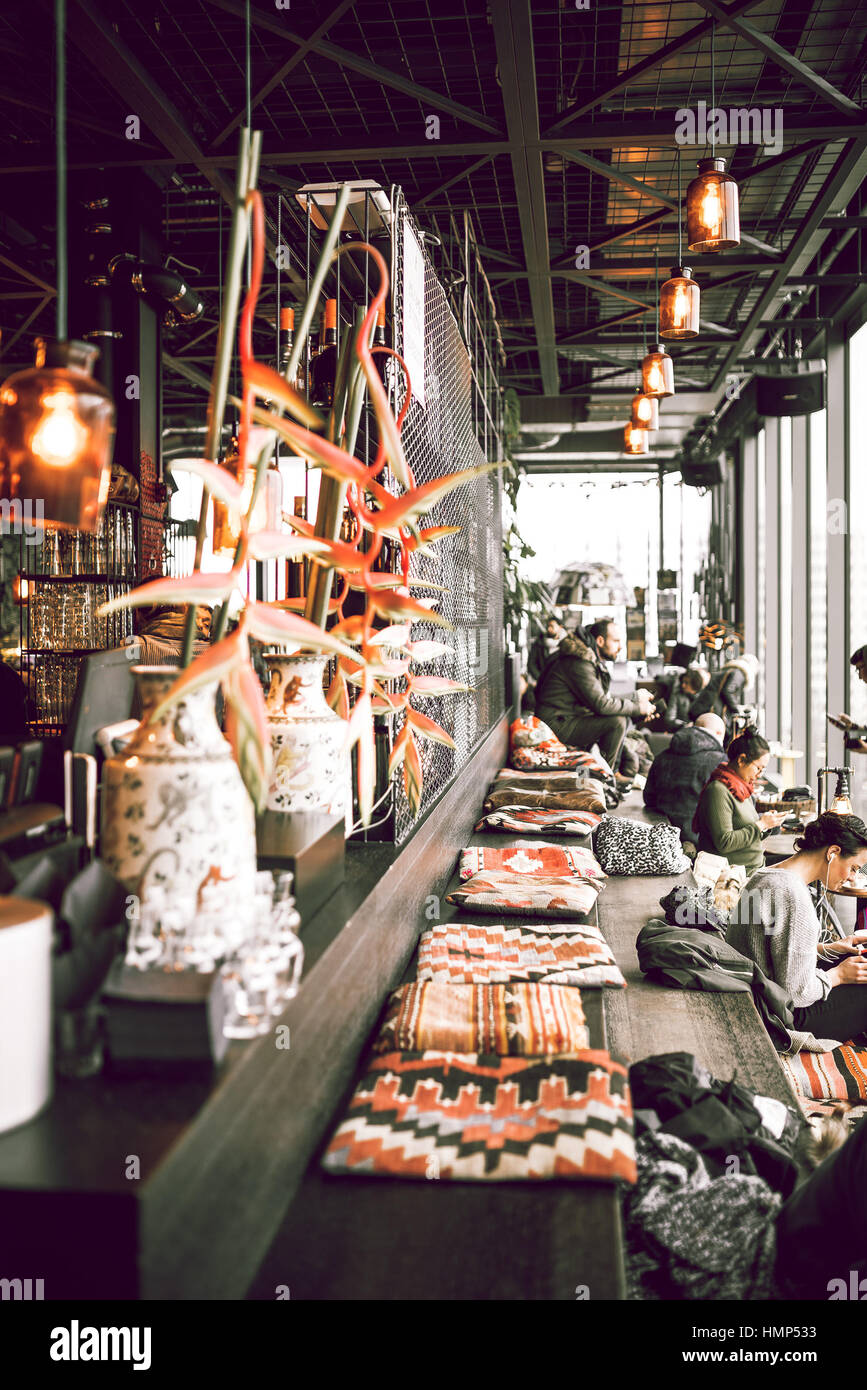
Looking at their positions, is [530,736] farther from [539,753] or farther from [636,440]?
[636,440]

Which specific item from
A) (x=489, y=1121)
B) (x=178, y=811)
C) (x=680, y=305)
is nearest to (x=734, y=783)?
(x=680, y=305)

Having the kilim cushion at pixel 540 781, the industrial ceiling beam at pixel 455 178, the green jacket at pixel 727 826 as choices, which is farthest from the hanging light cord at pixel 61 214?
the industrial ceiling beam at pixel 455 178

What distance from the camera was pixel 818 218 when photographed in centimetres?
580

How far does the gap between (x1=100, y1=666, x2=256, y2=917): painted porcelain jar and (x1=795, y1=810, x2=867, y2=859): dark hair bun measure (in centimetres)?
324

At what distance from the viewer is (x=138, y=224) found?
584 cm

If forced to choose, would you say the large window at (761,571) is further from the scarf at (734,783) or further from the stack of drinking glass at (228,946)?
the stack of drinking glass at (228,946)

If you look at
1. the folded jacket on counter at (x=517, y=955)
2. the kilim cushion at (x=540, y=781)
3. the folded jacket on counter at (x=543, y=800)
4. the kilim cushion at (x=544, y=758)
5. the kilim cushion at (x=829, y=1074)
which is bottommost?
the kilim cushion at (x=829, y=1074)

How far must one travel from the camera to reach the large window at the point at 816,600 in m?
9.12

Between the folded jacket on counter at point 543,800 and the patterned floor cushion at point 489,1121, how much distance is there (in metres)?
2.87

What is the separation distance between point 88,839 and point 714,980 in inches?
72.7

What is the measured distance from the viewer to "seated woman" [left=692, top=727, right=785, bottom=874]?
453cm

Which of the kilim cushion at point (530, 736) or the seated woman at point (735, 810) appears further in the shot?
the kilim cushion at point (530, 736)

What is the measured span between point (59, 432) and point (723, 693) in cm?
802
